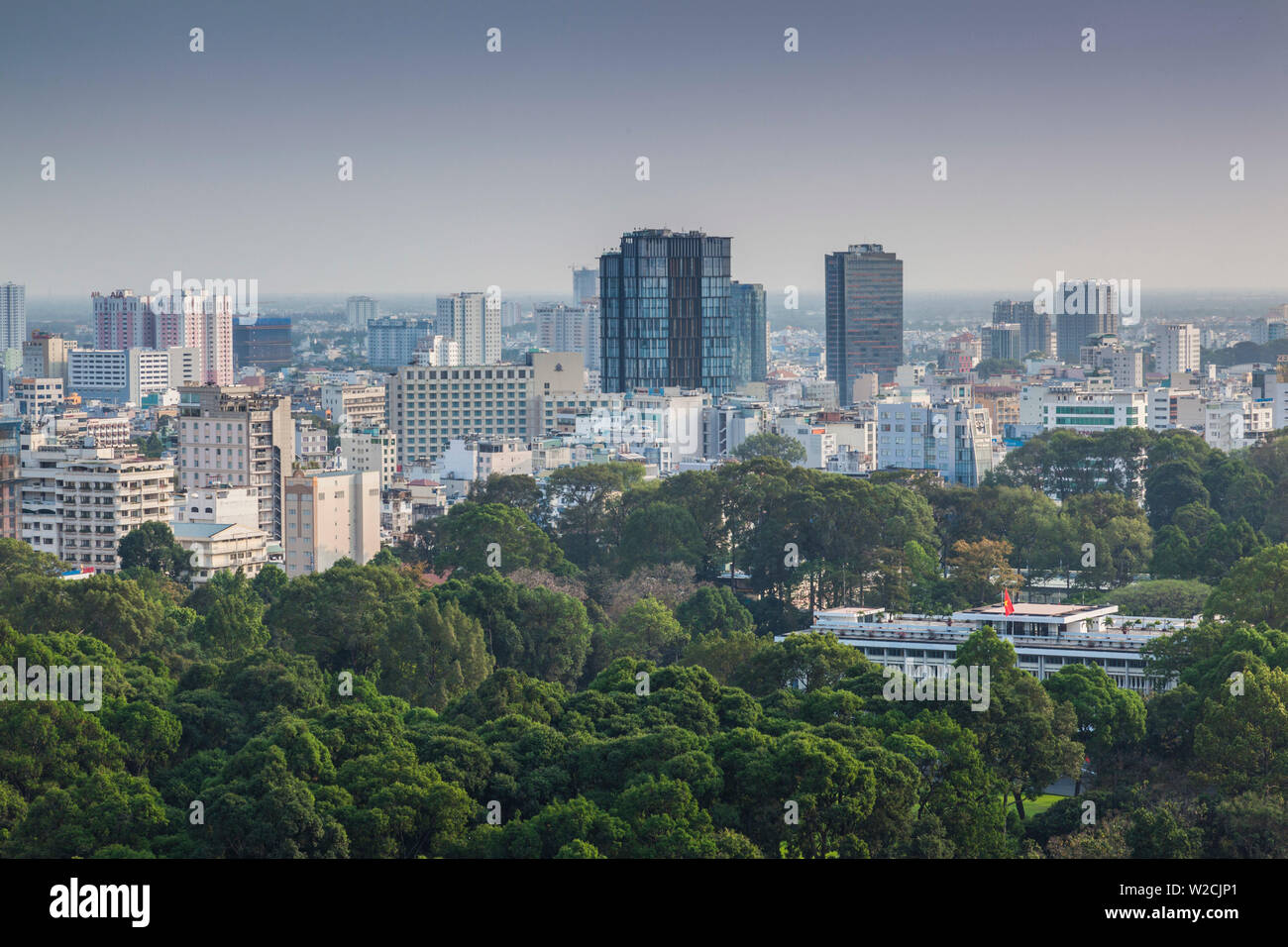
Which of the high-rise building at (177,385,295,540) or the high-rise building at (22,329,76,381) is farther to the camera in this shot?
the high-rise building at (22,329,76,381)

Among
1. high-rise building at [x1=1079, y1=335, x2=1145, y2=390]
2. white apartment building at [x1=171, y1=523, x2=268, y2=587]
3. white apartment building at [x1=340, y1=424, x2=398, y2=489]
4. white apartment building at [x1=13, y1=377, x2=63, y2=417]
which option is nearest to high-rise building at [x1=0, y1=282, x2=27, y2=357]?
white apartment building at [x1=13, y1=377, x2=63, y2=417]

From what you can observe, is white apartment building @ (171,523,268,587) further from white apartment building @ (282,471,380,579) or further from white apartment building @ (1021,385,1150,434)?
white apartment building @ (1021,385,1150,434)

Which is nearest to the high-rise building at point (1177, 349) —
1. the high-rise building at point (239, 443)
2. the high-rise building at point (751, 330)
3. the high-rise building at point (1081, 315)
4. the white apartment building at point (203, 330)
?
the high-rise building at point (1081, 315)

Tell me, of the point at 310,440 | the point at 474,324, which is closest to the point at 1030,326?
the point at 474,324
